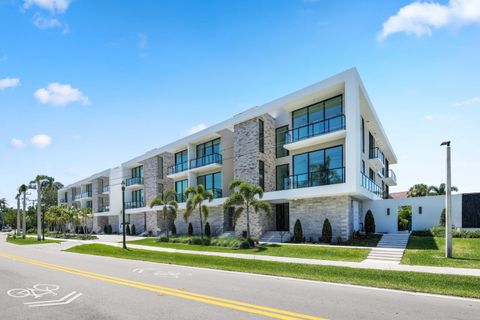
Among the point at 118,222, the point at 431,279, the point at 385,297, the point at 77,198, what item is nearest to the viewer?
the point at 385,297

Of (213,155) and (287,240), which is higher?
(213,155)

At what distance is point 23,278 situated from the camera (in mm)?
12109

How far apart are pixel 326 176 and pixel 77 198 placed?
5368 cm

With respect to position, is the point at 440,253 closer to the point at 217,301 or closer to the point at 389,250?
the point at 389,250

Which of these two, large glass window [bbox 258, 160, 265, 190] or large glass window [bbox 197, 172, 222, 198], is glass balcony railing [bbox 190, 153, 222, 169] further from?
large glass window [bbox 258, 160, 265, 190]

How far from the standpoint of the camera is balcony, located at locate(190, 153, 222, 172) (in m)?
31.3

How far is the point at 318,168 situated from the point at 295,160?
238 cm

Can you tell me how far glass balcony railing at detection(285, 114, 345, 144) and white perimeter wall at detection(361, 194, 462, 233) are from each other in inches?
293

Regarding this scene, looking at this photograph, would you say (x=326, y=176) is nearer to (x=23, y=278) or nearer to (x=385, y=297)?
(x=385, y=297)

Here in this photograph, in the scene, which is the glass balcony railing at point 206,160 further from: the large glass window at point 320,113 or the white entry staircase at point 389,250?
the white entry staircase at point 389,250

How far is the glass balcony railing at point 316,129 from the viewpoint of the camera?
2167 cm

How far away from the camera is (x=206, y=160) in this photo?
3241cm

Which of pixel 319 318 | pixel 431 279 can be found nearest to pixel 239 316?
pixel 319 318

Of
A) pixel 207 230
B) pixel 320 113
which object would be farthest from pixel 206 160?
pixel 320 113
